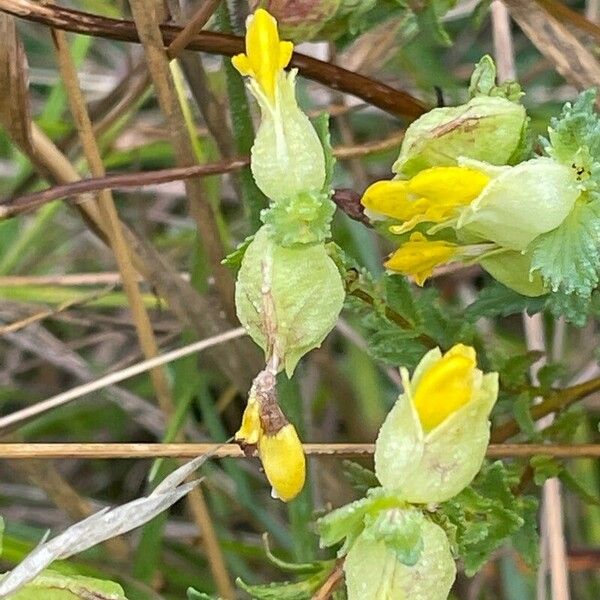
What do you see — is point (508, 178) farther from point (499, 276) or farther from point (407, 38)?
point (407, 38)

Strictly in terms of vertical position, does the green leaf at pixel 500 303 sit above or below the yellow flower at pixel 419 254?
above

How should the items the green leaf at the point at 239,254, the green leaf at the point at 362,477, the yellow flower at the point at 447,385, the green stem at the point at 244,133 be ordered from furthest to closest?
1. the green stem at the point at 244,133
2. the green leaf at the point at 362,477
3. the green leaf at the point at 239,254
4. the yellow flower at the point at 447,385

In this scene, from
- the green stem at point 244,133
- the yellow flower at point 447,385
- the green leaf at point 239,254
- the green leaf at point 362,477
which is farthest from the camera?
the green stem at point 244,133

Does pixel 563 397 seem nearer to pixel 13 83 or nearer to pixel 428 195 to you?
pixel 428 195

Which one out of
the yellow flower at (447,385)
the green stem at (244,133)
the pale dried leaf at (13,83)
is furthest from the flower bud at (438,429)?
the pale dried leaf at (13,83)

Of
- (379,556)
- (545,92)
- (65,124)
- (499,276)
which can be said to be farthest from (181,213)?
(379,556)

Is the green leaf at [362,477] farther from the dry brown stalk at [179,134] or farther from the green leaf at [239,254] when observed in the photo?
the dry brown stalk at [179,134]

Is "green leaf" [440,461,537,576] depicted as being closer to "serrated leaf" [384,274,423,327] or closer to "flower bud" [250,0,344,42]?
"serrated leaf" [384,274,423,327]

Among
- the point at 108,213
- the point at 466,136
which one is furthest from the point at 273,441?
the point at 108,213
